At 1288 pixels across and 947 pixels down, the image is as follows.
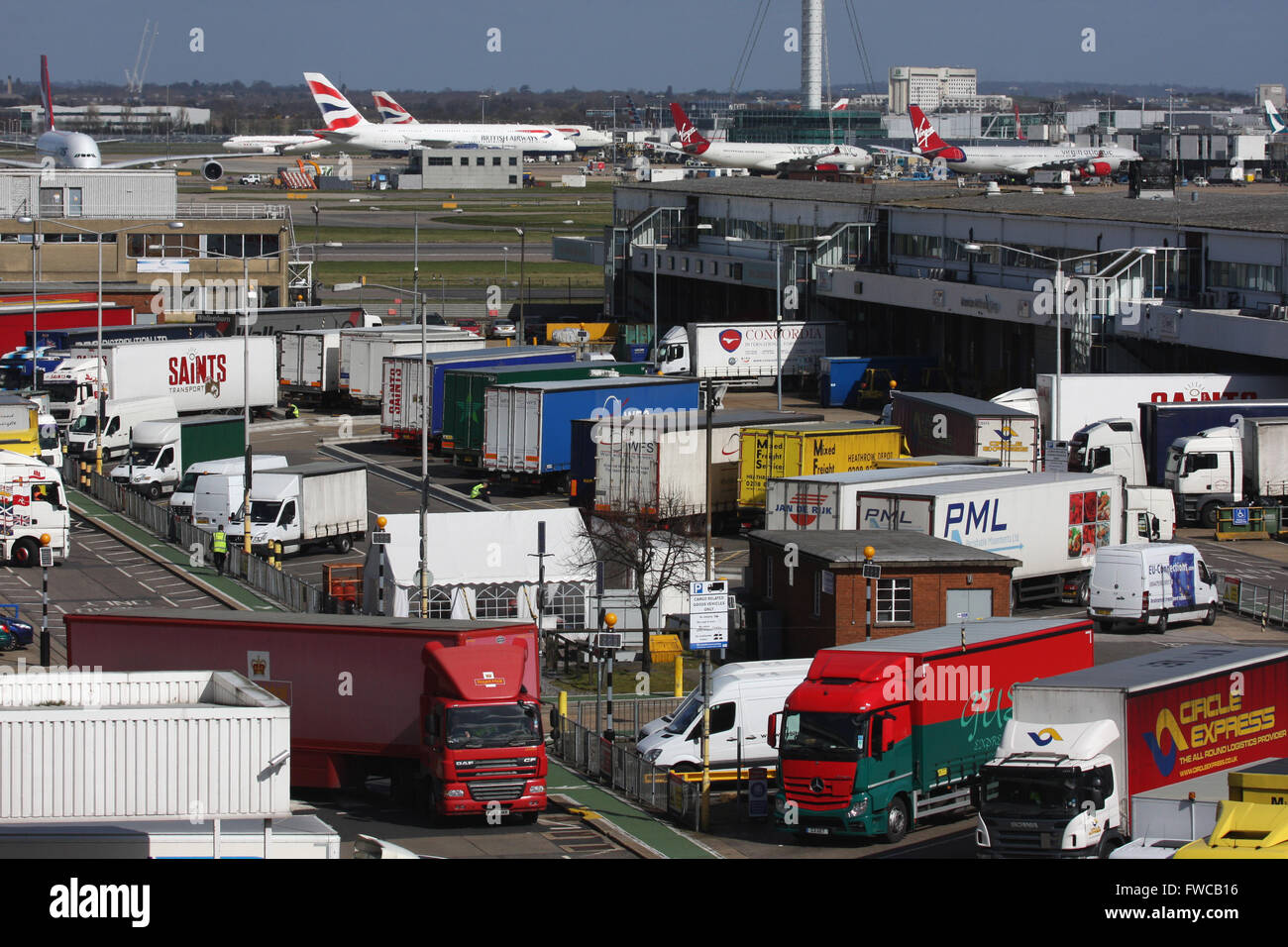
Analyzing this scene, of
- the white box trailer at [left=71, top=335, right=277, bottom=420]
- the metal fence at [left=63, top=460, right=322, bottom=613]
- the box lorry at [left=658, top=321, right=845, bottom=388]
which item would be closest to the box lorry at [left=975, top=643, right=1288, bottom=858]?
the metal fence at [left=63, top=460, right=322, bottom=613]

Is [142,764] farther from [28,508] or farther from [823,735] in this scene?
[28,508]

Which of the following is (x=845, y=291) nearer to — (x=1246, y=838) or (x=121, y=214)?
(x=121, y=214)

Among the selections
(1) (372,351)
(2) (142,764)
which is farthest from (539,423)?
(2) (142,764)

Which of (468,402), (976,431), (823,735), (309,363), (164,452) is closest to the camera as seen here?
(823,735)

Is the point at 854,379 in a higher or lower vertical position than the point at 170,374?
lower

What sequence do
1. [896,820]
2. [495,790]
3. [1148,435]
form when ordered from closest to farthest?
1. [896,820]
2. [495,790]
3. [1148,435]

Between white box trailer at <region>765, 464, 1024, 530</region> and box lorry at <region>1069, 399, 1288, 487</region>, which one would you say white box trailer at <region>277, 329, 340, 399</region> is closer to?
box lorry at <region>1069, 399, 1288, 487</region>

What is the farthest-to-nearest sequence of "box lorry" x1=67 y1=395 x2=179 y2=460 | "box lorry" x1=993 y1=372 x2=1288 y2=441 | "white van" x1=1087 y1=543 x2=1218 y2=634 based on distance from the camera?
"box lorry" x1=67 y1=395 x2=179 y2=460 → "box lorry" x1=993 y1=372 x2=1288 y2=441 → "white van" x1=1087 y1=543 x2=1218 y2=634
